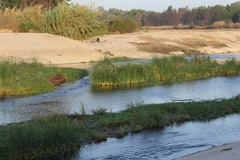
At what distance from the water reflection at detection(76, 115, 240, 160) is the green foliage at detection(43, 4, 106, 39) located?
35.3 metres

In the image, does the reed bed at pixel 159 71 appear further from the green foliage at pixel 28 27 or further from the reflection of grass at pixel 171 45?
the green foliage at pixel 28 27

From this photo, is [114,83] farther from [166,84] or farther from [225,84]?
[225,84]

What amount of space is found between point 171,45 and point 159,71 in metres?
22.2

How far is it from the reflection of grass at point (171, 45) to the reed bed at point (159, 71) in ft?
51.0

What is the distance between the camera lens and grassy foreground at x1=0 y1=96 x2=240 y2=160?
10.9m

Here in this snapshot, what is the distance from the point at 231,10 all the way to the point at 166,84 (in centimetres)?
→ 7773

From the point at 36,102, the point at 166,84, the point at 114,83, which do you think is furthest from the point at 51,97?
the point at 166,84

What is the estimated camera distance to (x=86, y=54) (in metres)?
38.4

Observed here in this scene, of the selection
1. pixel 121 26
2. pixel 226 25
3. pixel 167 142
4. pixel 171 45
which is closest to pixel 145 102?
pixel 167 142

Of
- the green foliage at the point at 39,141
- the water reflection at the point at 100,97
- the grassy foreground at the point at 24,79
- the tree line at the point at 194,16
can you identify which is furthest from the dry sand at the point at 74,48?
the tree line at the point at 194,16

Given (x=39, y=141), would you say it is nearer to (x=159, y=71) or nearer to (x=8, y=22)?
(x=159, y=71)

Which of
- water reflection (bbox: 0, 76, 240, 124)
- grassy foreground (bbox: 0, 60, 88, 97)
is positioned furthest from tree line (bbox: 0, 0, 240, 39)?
water reflection (bbox: 0, 76, 240, 124)

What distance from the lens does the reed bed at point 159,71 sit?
24.6 metres

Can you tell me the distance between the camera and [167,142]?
12.8 meters
